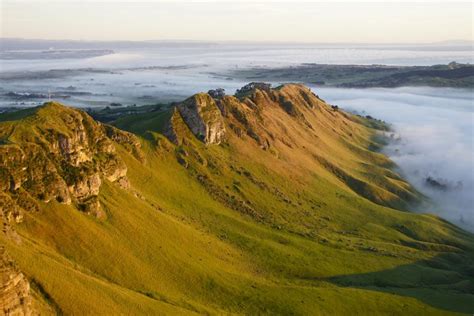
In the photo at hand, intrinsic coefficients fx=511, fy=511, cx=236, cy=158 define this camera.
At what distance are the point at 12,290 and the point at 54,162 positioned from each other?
40.3 metres

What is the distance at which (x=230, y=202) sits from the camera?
147750 mm

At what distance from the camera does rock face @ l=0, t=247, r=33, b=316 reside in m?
62.0

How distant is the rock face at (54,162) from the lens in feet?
286

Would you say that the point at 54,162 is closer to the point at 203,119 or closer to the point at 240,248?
the point at 240,248

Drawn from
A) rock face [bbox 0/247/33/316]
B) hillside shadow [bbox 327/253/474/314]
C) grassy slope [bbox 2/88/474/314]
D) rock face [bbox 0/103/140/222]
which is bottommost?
hillside shadow [bbox 327/253/474/314]

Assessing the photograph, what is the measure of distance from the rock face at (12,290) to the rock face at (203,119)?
106 m

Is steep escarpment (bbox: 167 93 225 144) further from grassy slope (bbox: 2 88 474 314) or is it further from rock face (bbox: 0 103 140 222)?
rock face (bbox: 0 103 140 222)

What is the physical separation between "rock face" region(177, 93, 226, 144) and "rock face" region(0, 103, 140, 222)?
153 feet

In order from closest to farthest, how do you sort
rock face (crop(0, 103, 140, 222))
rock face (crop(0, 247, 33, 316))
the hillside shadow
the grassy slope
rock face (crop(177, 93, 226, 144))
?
rock face (crop(0, 247, 33, 316)) → the grassy slope → rock face (crop(0, 103, 140, 222)) → the hillside shadow → rock face (crop(177, 93, 226, 144))

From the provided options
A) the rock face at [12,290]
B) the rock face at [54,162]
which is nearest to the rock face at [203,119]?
the rock face at [54,162]

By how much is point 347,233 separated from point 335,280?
3685cm

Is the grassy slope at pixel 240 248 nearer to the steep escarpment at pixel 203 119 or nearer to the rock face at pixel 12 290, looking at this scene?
the steep escarpment at pixel 203 119

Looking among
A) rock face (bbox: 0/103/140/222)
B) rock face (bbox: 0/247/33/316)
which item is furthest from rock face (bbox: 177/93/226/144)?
rock face (bbox: 0/247/33/316)

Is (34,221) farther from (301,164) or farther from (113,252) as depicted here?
(301,164)
